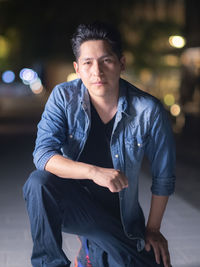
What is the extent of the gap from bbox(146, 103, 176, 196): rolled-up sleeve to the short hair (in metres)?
0.46

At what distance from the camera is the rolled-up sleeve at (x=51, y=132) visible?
126 inches

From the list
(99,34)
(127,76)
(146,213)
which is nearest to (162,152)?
(99,34)

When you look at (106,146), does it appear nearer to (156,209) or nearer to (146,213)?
(156,209)

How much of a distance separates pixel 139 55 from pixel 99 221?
42.4 meters

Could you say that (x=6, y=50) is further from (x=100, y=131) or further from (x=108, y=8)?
(x=100, y=131)

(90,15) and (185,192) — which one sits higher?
(90,15)

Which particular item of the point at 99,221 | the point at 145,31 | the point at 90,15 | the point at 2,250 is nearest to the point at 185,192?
the point at 2,250

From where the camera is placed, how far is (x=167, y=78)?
51062mm

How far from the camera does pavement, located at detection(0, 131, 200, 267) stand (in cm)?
439

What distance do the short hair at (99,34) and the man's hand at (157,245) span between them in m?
1.17

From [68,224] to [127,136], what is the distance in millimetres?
669

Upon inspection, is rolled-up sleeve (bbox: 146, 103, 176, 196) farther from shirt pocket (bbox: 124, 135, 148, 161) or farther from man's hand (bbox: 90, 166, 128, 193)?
man's hand (bbox: 90, 166, 128, 193)

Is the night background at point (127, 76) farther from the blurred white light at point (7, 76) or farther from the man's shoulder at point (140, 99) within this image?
the man's shoulder at point (140, 99)

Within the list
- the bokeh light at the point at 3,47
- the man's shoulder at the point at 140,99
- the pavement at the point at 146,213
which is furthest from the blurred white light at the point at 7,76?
the man's shoulder at the point at 140,99
